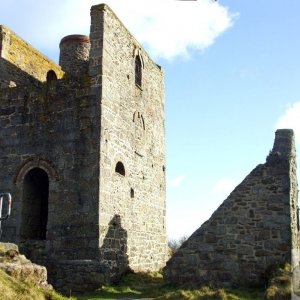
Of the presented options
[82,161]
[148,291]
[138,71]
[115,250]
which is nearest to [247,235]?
[148,291]

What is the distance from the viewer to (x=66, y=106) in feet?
47.1

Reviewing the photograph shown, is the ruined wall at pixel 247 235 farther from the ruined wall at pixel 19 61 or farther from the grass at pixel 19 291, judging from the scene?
the ruined wall at pixel 19 61

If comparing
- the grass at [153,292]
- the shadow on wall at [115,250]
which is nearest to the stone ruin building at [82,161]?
the shadow on wall at [115,250]

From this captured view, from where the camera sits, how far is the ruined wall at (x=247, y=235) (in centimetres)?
1170

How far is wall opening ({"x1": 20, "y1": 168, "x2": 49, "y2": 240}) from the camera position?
569 inches

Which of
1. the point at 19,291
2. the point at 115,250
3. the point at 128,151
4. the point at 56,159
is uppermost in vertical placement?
the point at 128,151

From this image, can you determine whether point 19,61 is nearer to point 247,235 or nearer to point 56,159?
point 56,159

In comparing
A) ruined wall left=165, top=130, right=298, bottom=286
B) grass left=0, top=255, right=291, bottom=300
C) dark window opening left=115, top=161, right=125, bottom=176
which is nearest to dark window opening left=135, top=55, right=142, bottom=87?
dark window opening left=115, top=161, right=125, bottom=176

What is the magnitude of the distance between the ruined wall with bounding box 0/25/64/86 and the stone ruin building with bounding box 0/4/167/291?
4 centimetres

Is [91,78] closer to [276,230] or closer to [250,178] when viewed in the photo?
[250,178]

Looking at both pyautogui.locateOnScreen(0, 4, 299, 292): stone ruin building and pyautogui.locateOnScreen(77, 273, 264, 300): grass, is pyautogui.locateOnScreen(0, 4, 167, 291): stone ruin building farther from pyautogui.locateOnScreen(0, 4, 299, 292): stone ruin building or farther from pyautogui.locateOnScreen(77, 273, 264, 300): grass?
pyautogui.locateOnScreen(77, 273, 264, 300): grass

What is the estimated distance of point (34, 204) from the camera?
1497 centimetres

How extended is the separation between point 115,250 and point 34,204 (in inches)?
127

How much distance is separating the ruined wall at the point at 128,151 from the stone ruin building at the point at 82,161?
0.11ft
